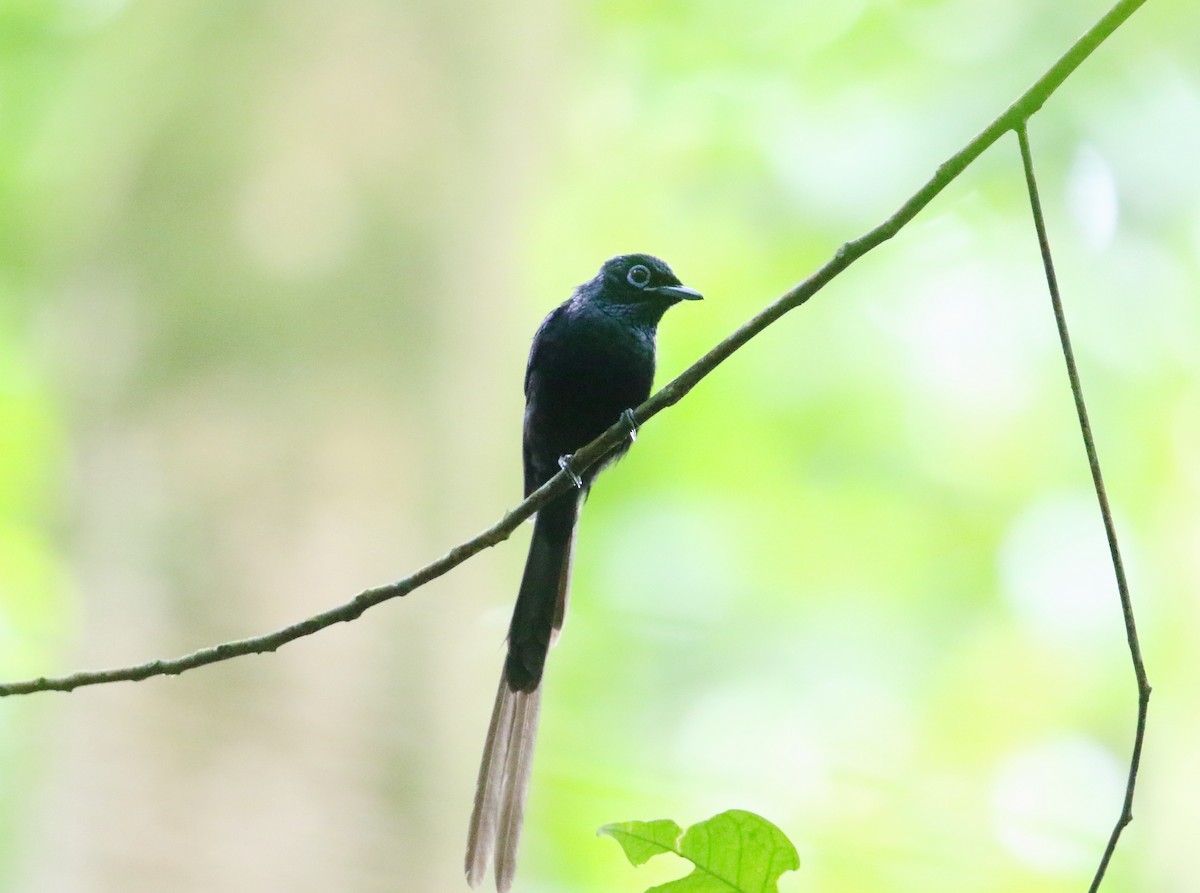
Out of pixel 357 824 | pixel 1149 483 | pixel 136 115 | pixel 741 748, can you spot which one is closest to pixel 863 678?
pixel 741 748

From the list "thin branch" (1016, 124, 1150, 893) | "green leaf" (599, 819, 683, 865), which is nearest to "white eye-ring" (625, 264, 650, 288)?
"thin branch" (1016, 124, 1150, 893)

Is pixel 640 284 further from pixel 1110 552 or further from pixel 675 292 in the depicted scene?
pixel 1110 552

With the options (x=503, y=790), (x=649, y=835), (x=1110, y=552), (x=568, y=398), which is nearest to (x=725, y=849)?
(x=649, y=835)

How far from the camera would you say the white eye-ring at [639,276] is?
11.0 feet

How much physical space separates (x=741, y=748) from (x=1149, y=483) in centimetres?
266

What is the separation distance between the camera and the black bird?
10.1 ft

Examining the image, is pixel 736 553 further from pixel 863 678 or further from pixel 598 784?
pixel 598 784

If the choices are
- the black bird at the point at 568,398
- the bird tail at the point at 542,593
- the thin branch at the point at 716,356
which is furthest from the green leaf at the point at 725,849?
the bird tail at the point at 542,593

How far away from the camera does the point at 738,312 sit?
7.02m

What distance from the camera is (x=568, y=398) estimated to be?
326 cm

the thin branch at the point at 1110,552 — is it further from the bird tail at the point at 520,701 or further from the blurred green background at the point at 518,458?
the blurred green background at the point at 518,458

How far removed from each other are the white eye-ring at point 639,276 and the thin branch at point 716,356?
1.29m

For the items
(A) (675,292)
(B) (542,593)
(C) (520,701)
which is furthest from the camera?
(A) (675,292)

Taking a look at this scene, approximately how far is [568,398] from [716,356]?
57.4 inches
